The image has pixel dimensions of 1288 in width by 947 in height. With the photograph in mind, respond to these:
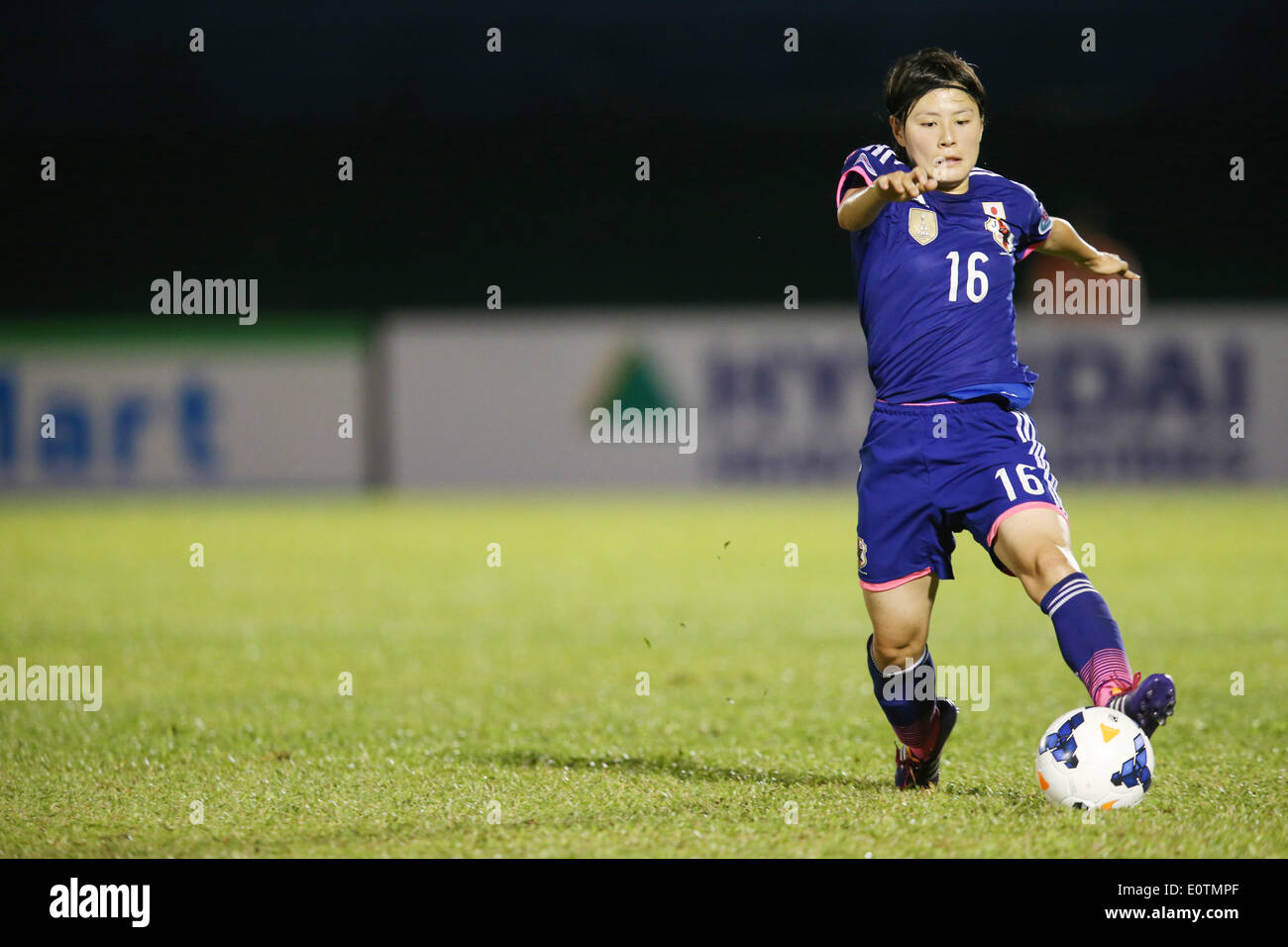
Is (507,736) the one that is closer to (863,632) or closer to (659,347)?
(863,632)

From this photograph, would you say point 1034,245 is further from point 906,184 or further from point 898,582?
point 898,582

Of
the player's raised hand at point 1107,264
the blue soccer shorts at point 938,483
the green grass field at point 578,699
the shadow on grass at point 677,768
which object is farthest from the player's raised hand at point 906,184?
the shadow on grass at point 677,768

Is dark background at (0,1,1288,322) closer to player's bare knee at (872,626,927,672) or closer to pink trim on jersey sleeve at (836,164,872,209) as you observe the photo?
pink trim on jersey sleeve at (836,164,872,209)

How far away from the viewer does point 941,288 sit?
14.0ft

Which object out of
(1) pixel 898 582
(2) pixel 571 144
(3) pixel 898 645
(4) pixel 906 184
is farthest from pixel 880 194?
(2) pixel 571 144

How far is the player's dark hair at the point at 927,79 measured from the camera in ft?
13.7

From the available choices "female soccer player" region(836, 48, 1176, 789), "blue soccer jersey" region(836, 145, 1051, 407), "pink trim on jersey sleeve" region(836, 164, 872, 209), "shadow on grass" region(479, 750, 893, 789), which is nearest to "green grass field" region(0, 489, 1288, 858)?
"shadow on grass" region(479, 750, 893, 789)

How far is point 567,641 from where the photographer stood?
27.1 feet

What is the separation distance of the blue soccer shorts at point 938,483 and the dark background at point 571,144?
1840 centimetres

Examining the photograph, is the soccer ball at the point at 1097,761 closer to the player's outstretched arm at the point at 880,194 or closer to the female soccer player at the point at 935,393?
the female soccer player at the point at 935,393

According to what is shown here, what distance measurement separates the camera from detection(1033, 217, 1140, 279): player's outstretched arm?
14.9 ft

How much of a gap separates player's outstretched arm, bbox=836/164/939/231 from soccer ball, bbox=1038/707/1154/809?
1.44 m

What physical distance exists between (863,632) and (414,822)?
15.8 ft

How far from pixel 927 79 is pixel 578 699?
334 cm
